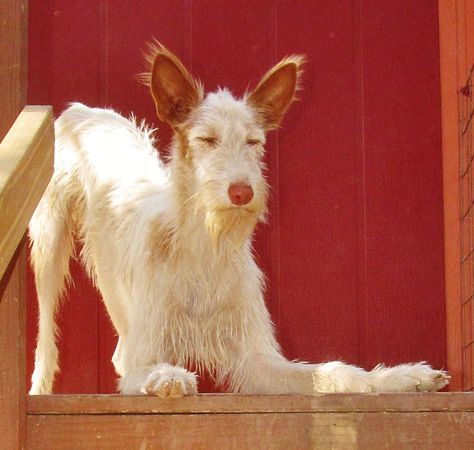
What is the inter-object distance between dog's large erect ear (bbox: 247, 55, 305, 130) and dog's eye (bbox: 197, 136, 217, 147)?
Result: 244 mm

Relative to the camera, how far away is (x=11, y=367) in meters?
2.47

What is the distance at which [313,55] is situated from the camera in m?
4.62

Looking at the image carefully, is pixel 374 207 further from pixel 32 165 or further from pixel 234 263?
pixel 32 165

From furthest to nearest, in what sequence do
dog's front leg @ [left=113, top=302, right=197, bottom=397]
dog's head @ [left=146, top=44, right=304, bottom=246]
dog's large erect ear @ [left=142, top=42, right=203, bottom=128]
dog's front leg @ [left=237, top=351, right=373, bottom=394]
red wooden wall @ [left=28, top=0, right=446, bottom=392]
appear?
red wooden wall @ [left=28, top=0, right=446, bottom=392], dog's large erect ear @ [left=142, top=42, right=203, bottom=128], dog's head @ [left=146, top=44, right=304, bottom=246], dog's front leg @ [left=113, top=302, right=197, bottom=397], dog's front leg @ [left=237, top=351, right=373, bottom=394]

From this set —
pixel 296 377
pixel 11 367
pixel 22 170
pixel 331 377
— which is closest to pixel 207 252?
pixel 296 377

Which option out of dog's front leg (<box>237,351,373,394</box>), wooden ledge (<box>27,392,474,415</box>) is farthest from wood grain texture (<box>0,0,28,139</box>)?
dog's front leg (<box>237,351,373,394</box>)

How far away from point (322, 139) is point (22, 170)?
8.56 feet

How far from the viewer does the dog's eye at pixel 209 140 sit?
11.7 ft

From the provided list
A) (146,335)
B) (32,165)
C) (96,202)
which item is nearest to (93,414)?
(32,165)

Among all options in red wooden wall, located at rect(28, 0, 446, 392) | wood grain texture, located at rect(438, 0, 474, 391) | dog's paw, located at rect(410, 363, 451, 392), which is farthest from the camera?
red wooden wall, located at rect(28, 0, 446, 392)

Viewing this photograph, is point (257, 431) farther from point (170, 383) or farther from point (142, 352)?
point (142, 352)

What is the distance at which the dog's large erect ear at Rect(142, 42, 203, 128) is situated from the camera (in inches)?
138

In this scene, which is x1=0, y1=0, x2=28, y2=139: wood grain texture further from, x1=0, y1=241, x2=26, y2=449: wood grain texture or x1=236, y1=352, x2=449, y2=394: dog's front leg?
x1=236, y1=352, x2=449, y2=394: dog's front leg

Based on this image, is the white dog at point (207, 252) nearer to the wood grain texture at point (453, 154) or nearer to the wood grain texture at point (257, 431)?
the wood grain texture at point (257, 431)
